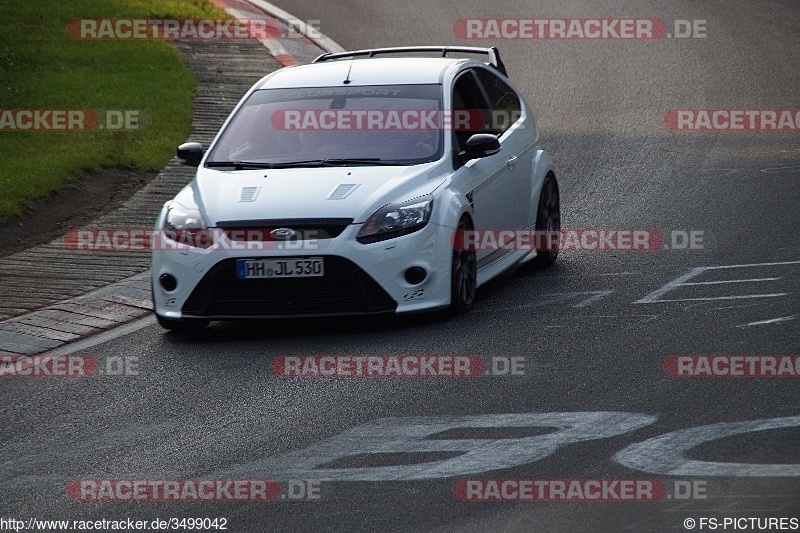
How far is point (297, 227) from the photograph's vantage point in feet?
29.6

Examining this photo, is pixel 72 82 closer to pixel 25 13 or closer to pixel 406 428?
pixel 25 13

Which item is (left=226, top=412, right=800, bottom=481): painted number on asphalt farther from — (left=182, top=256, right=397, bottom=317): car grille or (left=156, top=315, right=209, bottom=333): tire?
(left=156, top=315, right=209, bottom=333): tire

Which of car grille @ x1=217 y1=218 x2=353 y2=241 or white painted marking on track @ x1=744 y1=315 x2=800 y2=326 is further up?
car grille @ x1=217 y1=218 x2=353 y2=241

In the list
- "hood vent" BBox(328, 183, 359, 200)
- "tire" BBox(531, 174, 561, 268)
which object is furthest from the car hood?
"tire" BBox(531, 174, 561, 268)

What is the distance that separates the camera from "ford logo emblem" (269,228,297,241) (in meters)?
8.99

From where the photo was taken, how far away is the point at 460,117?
10.4 metres

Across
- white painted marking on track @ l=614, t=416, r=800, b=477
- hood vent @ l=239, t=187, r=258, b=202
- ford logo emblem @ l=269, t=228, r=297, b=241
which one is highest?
hood vent @ l=239, t=187, r=258, b=202

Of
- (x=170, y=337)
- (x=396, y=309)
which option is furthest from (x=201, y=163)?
(x=396, y=309)

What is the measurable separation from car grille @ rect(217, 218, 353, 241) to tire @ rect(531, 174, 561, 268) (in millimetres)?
2713

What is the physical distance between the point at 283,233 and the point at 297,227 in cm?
10

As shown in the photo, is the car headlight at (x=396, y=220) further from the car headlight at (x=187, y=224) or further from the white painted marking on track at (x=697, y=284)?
the white painted marking on track at (x=697, y=284)

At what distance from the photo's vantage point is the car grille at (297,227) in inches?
354

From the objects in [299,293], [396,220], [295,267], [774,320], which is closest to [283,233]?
[295,267]

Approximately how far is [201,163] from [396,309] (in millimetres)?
2071
